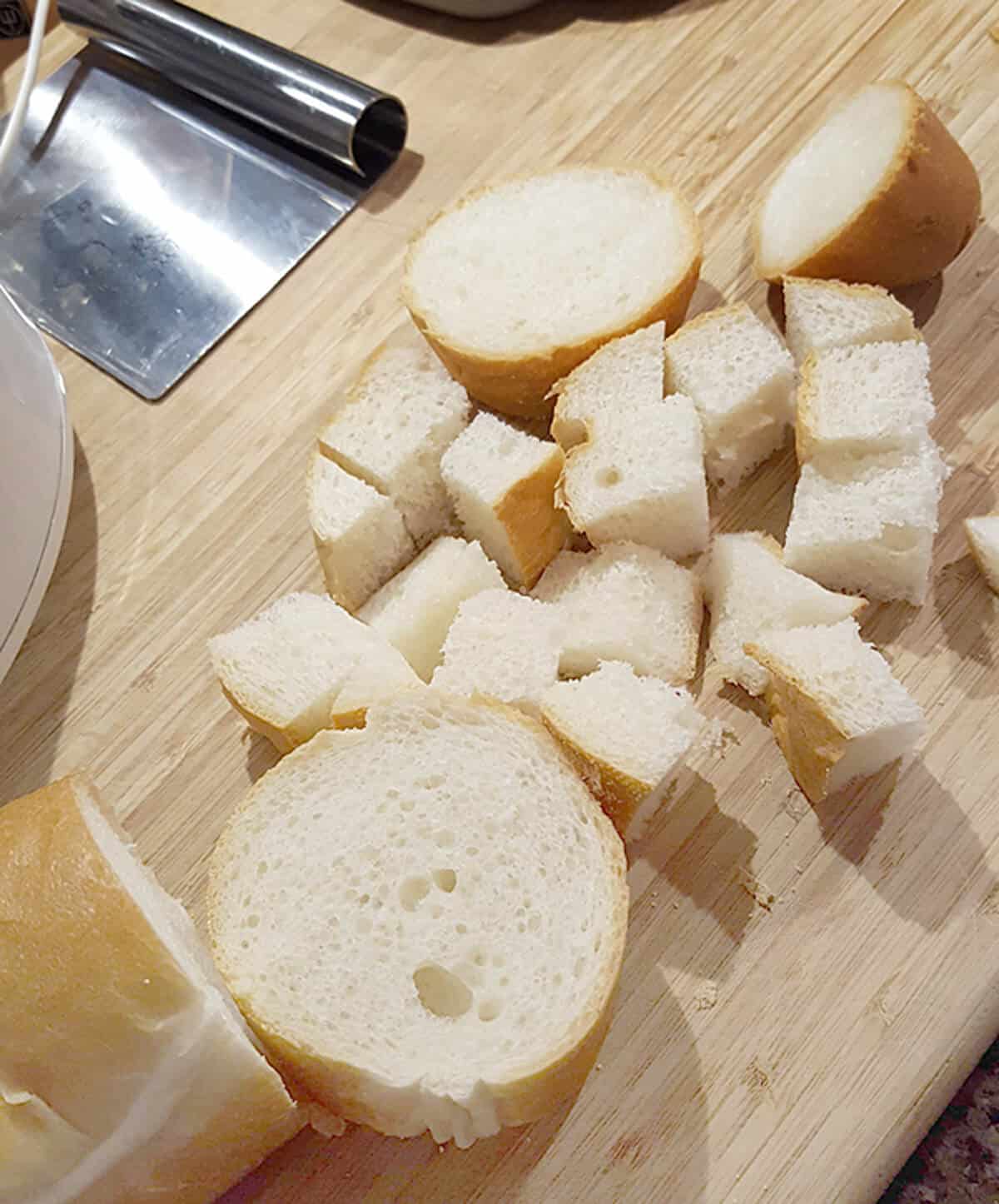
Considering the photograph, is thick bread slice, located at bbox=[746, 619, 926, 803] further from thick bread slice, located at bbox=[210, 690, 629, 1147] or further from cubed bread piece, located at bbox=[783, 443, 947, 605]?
thick bread slice, located at bbox=[210, 690, 629, 1147]

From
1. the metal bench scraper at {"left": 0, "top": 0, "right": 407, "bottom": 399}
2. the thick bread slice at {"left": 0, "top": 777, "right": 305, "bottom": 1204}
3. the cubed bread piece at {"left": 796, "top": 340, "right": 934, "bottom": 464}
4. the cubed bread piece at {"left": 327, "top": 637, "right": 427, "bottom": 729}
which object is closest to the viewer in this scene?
the thick bread slice at {"left": 0, "top": 777, "right": 305, "bottom": 1204}

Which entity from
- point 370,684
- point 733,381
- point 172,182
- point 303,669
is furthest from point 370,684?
point 172,182

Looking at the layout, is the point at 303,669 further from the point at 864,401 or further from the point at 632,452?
the point at 864,401

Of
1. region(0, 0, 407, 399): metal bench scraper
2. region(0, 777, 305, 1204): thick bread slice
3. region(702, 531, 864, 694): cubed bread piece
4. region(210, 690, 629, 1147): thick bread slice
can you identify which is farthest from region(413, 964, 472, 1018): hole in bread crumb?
Answer: region(0, 0, 407, 399): metal bench scraper

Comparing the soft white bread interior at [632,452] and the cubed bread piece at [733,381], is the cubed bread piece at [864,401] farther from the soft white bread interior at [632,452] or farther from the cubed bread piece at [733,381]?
the soft white bread interior at [632,452]

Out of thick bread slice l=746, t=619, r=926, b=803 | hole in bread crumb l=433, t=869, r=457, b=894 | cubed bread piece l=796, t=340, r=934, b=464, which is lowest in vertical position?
hole in bread crumb l=433, t=869, r=457, b=894

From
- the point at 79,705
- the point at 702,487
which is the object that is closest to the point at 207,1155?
the point at 79,705
